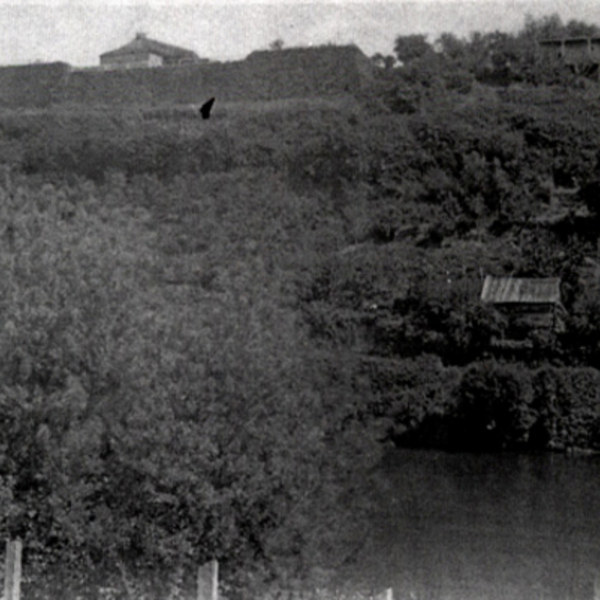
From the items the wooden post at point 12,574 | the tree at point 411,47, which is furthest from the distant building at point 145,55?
the wooden post at point 12,574

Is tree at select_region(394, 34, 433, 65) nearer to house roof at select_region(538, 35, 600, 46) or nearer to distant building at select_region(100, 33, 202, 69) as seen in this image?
house roof at select_region(538, 35, 600, 46)

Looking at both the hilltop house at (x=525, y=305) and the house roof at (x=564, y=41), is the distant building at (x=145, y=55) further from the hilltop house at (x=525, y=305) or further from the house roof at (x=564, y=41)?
the hilltop house at (x=525, y=305)

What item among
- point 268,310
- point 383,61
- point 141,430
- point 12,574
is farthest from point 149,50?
point 12,574

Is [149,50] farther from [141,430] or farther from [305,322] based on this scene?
[141,430]

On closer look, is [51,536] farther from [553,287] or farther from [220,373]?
[553,287]

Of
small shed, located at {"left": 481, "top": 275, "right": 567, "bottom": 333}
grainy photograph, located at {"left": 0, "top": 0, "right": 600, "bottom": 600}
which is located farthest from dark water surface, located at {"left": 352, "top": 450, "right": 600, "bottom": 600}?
small shed, located at {"left": 481, "top": 275, "right": 567, "bottom": 333}
